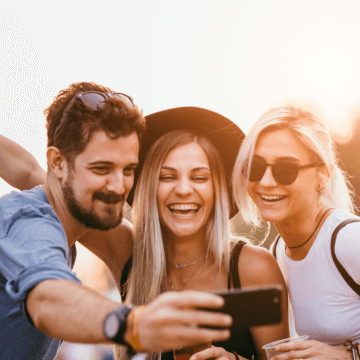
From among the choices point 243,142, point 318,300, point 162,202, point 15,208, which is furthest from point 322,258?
point 15,208

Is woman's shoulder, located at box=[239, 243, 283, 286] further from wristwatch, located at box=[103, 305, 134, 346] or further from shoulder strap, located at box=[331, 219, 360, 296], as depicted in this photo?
wristwatch, located at box=[103, 305, 134, 346]

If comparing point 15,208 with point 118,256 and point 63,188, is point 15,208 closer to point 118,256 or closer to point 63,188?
point 63,188

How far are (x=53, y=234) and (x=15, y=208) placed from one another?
1.17 feet

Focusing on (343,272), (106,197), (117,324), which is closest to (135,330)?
(117,324)

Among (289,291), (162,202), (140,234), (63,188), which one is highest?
(63,188)

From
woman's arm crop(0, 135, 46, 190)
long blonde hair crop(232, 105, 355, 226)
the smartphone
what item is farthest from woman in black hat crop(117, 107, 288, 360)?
the smartphone

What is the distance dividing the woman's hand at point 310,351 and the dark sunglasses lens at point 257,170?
1.19m

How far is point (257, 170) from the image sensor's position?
2.96m

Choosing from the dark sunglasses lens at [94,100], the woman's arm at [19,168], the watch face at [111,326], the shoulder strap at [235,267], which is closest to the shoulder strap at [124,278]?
the shoulder strap at [235,267]

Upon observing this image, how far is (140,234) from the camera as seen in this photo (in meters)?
3.24

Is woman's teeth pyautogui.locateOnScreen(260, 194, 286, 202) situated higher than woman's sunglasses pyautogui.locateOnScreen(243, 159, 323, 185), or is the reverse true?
woman's sunglasses pyautogui.locateOnScreen(243, 159, 323, 185)

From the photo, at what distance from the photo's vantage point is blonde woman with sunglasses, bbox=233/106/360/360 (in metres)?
2.72

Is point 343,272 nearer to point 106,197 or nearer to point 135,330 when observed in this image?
point 106,197

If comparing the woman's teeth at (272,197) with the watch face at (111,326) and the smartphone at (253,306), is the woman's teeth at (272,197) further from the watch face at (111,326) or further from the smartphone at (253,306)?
the watch face at (111,326)
